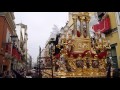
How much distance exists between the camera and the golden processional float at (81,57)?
17.3 ft

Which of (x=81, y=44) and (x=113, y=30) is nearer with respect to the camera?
(x=81, y=44)

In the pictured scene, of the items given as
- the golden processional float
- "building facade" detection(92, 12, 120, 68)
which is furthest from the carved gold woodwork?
"building facade" detection(92, 12, 120, 68)

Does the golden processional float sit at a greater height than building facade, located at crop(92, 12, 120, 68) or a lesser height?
lesser

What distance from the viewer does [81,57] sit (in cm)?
538

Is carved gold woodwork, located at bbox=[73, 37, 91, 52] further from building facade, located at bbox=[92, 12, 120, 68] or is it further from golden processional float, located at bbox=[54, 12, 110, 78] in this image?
building facade, located at bbox=[92, 12, 120, 68]

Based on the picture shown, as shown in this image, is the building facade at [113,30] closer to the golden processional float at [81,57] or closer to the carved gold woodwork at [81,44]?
the golden processional float at [81,57]

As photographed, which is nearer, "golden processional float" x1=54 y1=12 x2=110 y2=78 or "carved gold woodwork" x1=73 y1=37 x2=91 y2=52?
"golden processional float" x1=54 y1=12 x2=110 y2=78

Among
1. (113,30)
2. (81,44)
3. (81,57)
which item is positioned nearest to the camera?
(81,57)

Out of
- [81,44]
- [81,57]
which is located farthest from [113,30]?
[81,57]

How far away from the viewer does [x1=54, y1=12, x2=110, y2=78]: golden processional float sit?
5.26 m

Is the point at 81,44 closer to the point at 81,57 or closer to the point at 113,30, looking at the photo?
the point at 81,57

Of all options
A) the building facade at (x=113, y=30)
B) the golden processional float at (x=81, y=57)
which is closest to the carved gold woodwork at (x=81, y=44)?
the golden processional float at (x=81, y=57)
